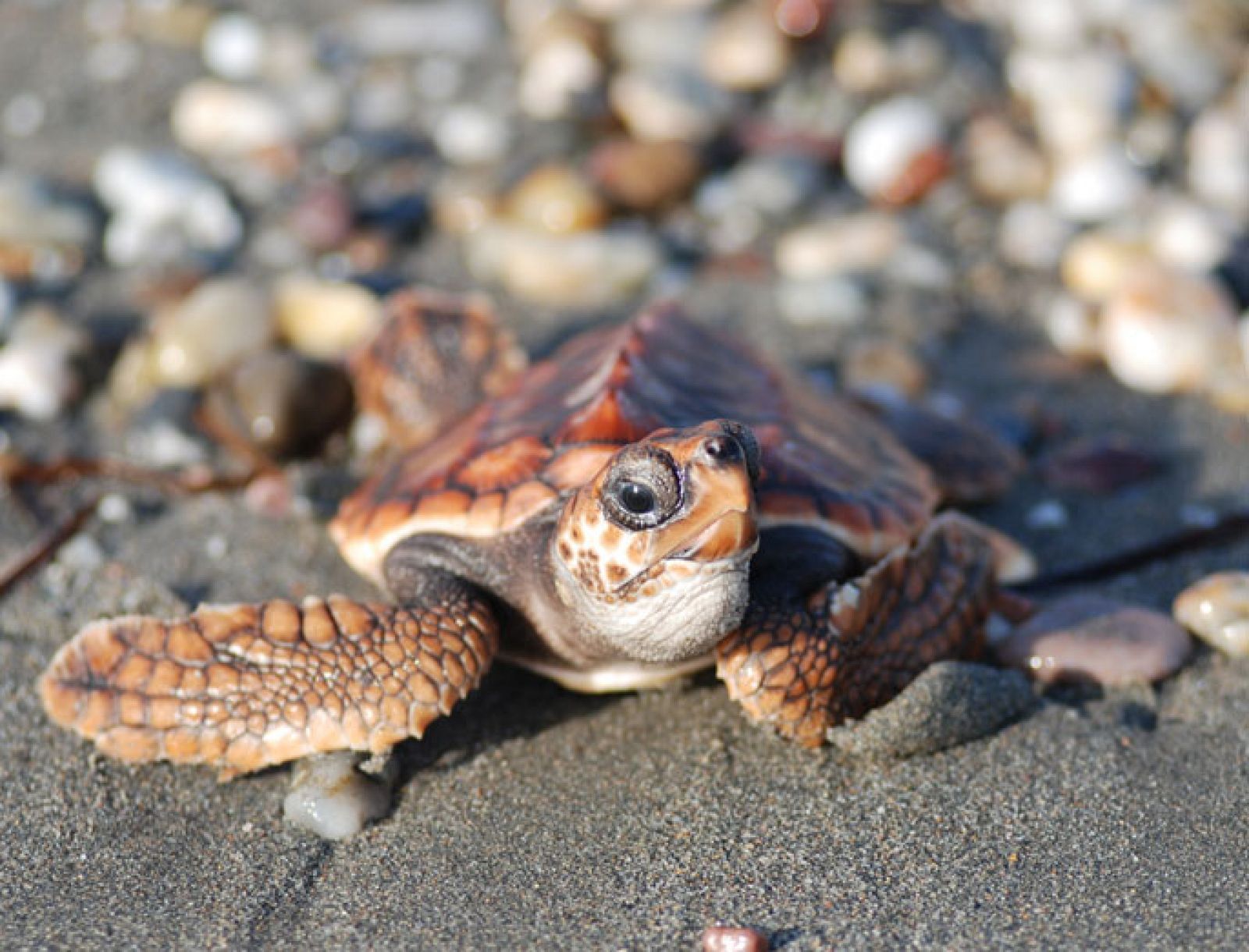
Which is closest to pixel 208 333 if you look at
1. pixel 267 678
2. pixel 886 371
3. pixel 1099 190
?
pixel 267 678

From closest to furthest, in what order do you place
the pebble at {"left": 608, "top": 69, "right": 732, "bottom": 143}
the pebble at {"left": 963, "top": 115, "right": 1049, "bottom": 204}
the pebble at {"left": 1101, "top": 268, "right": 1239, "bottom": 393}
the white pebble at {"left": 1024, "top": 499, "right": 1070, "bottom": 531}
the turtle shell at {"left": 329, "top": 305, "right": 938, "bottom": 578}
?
the turtle shell at {"left": 329, "top": 305, "right": 938, "bottom": 578} → the white pebble at {"left": 1024, "top": 499, "right": 1070, "bottom": 531} → the pebble at {"left": 1101, "top": 268, "right": 1239, "bottom": 393} → the pebble at {"left": 963, "top": 115, "right": 1049, "bottom": 204} → the pebble at {"left": 608, "top": 69, "right": 732, "bottom": 143}

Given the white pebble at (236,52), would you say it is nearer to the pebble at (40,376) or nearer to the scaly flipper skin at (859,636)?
the pebble at (40,376)

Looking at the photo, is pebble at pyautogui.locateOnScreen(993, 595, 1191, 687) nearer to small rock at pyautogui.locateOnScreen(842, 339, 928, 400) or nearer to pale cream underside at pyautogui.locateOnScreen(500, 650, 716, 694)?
pale cream underside at pyautogui.locateOnScreen(500, 650, 716, 694)

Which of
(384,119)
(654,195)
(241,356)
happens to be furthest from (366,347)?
(384,119)

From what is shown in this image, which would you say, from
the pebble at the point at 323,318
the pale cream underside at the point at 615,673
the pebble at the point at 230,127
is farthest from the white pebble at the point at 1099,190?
the pebble at the point at 230,127

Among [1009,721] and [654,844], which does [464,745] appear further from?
[1009,721]

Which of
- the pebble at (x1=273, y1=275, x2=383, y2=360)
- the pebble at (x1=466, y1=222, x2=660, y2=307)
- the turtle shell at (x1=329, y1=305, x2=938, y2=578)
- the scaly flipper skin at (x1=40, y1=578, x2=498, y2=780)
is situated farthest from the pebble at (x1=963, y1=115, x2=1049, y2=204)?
the scaly flipper skin at (x1=40, y1=578, x2=498, y2=780)
